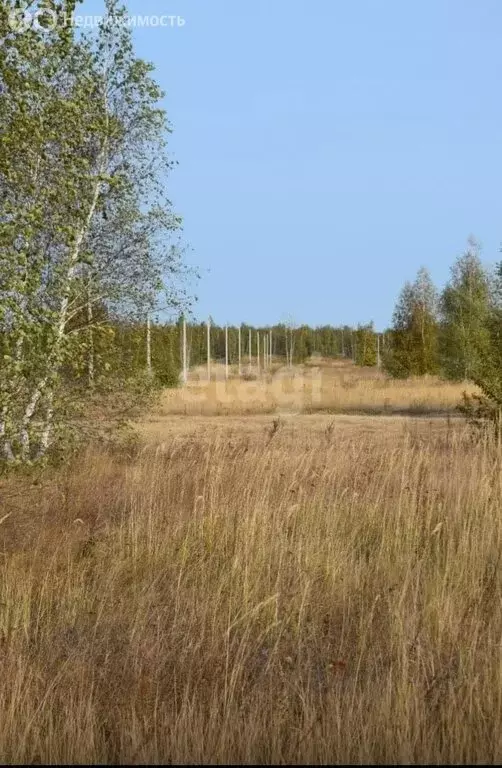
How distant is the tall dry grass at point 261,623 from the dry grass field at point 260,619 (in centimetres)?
1

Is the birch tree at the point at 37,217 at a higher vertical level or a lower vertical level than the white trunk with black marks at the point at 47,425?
higher

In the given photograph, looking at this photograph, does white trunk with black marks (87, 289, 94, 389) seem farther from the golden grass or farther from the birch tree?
the golden grass

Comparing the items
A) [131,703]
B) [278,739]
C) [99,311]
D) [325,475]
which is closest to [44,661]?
[131,703]

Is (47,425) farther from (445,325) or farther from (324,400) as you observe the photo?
(445,325)

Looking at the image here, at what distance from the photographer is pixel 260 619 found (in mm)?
4254

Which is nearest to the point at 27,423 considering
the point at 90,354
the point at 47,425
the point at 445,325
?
the point at 47,425

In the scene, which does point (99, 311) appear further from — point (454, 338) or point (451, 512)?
point (454, 338)

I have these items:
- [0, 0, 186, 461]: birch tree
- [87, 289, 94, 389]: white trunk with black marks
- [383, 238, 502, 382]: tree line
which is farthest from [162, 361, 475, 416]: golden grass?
[0, 0, 186, 461]: birch tree

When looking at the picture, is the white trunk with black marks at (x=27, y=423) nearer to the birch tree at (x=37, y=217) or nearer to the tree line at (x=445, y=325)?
the birch tree at (x=37, y=217)

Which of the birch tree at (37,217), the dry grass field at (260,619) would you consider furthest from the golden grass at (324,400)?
the dry grass field at (260,619)

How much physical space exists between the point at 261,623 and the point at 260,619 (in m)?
0.07

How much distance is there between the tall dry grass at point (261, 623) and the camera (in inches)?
119

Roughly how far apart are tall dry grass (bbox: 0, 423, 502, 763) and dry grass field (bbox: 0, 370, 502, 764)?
13 millimetres

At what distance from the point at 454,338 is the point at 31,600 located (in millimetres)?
37593
